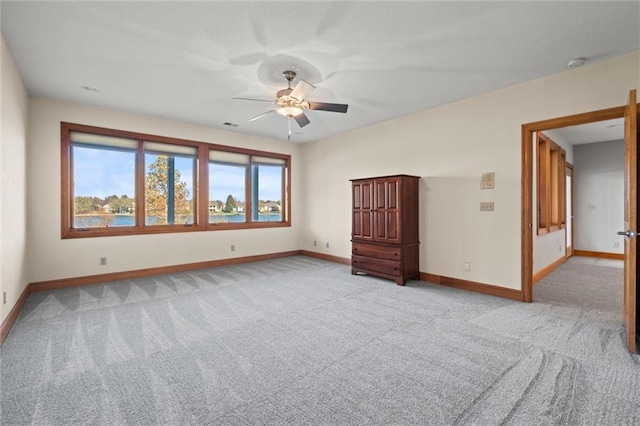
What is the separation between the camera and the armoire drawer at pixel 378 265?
456 centimetres

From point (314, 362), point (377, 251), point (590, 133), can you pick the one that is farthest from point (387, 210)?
point (590, 133)

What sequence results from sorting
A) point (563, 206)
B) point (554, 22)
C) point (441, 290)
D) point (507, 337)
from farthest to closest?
point (563, 206)
point (441, 290)
point (507, 337)
point (554, 22)

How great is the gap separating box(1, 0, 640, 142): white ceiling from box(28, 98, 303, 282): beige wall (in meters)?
0.46

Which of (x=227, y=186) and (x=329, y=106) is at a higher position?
(x=329, y=106)

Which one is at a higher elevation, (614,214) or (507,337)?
(614,214)

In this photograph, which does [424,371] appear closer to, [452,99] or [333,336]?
[333,336]

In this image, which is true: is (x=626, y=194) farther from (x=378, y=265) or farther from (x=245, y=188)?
(x=245, y=188)

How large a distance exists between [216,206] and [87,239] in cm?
216

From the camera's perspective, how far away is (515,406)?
5.91ft

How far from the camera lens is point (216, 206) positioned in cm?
606

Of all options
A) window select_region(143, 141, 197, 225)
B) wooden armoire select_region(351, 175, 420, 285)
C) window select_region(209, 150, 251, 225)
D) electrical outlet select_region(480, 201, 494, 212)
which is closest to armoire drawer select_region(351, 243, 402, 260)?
wooden armoire select_region(351, 175, 420, 285)

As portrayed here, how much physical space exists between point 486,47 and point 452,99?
146cm

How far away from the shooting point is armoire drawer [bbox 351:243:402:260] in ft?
15.0

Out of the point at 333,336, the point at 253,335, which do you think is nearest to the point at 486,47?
the point at 333,336
